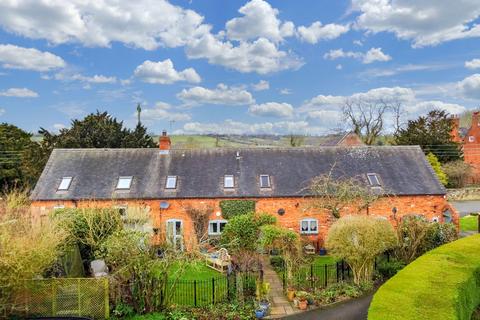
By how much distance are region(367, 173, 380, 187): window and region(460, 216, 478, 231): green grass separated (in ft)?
28.4

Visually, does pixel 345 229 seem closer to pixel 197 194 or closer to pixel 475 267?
pixel 475 267

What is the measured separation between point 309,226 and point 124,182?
41.9ft

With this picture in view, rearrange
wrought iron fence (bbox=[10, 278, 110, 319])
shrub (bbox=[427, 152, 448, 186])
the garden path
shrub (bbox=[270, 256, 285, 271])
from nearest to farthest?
wrought iron fence (bbox=[10, 278, 110, 319]) < the garden path < shrub (bbox=[270, 256, 285, 271]) < shrub (bbox=[427, 152, 448, 186])

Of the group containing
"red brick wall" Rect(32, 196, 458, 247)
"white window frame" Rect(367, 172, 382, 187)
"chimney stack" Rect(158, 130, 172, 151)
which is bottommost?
"red brick wall" Rect(32, 196, 458, 247)

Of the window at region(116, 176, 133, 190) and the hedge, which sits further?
the window at region(116, 176, 133, 190)

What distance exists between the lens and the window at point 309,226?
25078 millimetres

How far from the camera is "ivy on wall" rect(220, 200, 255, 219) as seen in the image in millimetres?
24500

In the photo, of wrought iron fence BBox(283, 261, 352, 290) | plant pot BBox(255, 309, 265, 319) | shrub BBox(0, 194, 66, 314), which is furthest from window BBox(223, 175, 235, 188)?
shrub BBox(0, 194, 66, 314)

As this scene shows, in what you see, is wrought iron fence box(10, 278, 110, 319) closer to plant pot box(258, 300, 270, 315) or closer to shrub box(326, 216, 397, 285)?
plant pot box(258, 300, 270, 315)

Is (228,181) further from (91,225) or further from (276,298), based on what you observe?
(276,298)

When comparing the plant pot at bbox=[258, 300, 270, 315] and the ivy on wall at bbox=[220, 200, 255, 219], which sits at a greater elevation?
the ivy on wall at bbox=[220, 200, 255, 219]

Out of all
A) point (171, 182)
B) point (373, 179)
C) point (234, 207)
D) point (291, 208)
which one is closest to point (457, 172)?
point (373, 179)

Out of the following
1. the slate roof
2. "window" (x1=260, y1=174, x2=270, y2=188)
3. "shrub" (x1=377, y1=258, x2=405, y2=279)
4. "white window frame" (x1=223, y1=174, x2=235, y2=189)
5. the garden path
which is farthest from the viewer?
"window" (x1=260, y1=174, x2=270, y2=188)

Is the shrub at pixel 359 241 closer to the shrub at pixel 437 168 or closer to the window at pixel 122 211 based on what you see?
the window at pixel 122 211
